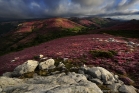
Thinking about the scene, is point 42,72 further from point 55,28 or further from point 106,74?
point 55,28

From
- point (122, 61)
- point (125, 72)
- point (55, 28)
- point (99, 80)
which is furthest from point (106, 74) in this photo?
point (55, 28)

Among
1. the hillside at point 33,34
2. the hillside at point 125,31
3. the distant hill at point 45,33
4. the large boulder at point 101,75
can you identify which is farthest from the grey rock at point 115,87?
the hillside at point 33,34

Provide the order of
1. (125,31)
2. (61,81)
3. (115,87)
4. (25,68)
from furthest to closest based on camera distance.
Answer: (125,31) < (25,68) < (115,87) < (61,81)

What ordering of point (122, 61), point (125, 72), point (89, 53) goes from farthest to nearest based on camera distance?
point (89, 53), point (122, 61), point (125, 72)

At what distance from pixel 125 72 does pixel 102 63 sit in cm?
377

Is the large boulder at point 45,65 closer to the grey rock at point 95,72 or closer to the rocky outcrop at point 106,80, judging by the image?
the rocky outcrop at point 106,80

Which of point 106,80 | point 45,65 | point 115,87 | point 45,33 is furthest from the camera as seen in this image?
point 45,33

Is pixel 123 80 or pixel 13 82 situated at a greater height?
pixel 13 82

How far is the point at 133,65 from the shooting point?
25141 millimetres

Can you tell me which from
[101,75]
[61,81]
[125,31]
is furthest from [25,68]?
[125,31]

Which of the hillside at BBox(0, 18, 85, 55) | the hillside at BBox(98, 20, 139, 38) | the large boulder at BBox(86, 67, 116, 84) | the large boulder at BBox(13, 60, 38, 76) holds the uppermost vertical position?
the large boulder at BBox(86, 67, 116, 84)

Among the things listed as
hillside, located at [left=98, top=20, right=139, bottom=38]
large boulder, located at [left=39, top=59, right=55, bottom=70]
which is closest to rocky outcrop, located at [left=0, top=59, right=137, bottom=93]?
large boulder, located at [left=39, top=59, right=55, bottom=70]

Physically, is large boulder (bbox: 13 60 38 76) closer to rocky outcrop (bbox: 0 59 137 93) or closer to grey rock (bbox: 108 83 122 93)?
rocky outcrop (bbox: 0 59 137 93)

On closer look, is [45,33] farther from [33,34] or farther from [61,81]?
[61,81]
